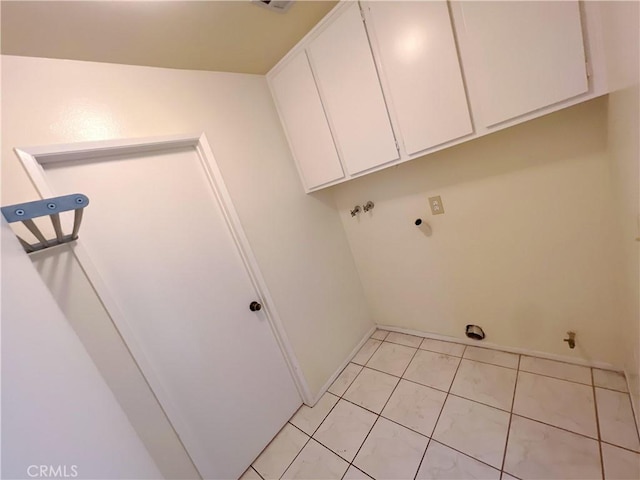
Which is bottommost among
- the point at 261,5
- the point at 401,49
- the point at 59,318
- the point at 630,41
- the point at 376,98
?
the point at 59,318

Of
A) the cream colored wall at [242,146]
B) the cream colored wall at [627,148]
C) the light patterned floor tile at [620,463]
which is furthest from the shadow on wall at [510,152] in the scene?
the light patterned floor tile at [620,463]

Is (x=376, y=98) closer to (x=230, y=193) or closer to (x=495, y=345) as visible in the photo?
(x=230, y=193)

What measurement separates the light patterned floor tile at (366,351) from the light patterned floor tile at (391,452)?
64 cm

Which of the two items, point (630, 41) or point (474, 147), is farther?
point (474, 147)

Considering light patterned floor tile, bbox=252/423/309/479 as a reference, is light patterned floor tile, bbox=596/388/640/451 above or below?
below

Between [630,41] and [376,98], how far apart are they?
0.93 metres

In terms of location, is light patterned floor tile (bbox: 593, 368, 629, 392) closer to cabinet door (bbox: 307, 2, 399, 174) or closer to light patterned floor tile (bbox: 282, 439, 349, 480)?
light patterned floor tile (bbox: 282, 439, 349, 480)

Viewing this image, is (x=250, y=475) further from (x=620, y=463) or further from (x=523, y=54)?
(x=523, y=54)

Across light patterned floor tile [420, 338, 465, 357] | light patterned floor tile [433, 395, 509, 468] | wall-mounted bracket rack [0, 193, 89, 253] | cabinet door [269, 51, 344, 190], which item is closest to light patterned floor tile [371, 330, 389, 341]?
light patterned floor tile [420, 338, 465, 357]

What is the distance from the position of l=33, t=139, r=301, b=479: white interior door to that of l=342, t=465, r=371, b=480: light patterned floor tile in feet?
1.95

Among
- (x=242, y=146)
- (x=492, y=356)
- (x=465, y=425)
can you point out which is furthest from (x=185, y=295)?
(x=492, y=356)

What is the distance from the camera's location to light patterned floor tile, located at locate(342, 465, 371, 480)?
1.37 meters

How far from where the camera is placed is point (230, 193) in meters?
1.57

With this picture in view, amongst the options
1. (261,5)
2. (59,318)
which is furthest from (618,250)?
(59,318)
